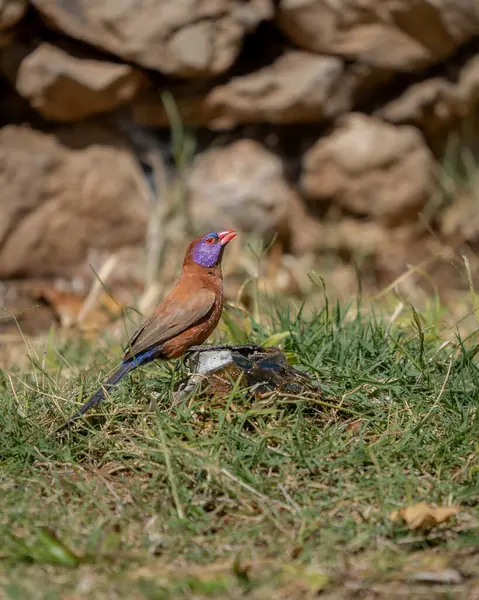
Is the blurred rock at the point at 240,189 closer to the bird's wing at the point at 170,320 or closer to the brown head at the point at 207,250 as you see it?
the brown head at the point at 207,250

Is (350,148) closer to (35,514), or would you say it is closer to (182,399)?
(182,399)

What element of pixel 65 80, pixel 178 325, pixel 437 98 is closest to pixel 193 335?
pixel 178 325

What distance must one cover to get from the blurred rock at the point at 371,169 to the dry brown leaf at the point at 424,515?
404 cm

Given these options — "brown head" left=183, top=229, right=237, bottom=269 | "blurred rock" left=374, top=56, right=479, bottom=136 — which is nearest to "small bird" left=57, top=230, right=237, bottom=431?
"brown head" left=183, top=229, right=237, bottom=269

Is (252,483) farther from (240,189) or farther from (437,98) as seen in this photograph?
(437,98)

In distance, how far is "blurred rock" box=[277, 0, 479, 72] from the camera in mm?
5723

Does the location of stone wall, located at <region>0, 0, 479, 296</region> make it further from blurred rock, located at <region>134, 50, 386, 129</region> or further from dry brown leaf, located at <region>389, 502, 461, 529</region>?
dry brown leaf, located at <region>389, 502, 461, 529</region>

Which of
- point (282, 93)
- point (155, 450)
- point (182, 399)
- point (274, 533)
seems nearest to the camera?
point (274, 533)

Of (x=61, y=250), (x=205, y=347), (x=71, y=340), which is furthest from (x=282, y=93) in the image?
(x=205, y=347)

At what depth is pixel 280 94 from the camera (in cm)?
593

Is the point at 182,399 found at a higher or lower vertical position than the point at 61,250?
higher

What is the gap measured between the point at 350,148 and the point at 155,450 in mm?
3878

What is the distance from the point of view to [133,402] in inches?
122

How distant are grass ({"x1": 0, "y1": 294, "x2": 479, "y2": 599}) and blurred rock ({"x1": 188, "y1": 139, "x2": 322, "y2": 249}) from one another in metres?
2.82
